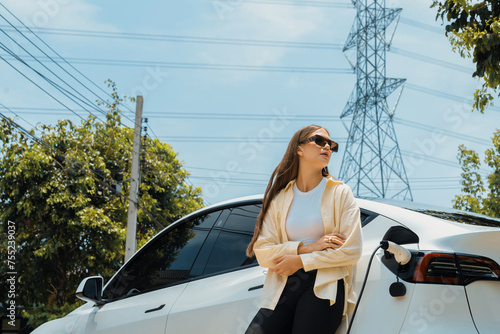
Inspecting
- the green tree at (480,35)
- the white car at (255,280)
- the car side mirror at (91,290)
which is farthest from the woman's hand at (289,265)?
the green tree at (480,35)

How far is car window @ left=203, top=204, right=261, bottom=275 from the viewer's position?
133 inches

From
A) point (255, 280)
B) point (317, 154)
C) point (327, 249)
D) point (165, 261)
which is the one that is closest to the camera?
point (327, 249)

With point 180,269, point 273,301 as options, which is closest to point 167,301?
point 180,269

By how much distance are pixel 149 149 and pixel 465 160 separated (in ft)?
47.3

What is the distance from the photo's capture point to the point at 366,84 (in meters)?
32.2

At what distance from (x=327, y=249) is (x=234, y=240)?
1.01 meters

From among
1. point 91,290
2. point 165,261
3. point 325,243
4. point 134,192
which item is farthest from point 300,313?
point 134,192

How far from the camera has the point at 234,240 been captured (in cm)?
348

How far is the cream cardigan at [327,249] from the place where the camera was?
254cm

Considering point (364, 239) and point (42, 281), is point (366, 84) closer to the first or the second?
point (42, 281)

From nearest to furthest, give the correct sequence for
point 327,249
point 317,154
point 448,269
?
point 448,269 → point 327,249 → point 317,154

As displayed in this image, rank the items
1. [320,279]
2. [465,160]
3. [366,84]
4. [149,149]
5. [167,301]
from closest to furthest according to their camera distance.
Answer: [320,279] → [167,301] → [465,160] → [149,149] → [366,84]

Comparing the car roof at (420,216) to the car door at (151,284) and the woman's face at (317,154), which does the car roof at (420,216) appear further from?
the car door at (151,284)

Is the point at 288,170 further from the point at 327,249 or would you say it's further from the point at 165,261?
the point at 165,261
